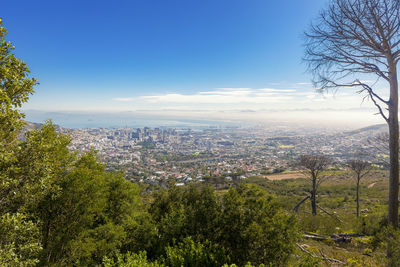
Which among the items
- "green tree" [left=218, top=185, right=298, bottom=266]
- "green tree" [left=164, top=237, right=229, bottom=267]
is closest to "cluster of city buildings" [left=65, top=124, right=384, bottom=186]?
"green tree" [left=218, top=185, right=298, bottom=266]

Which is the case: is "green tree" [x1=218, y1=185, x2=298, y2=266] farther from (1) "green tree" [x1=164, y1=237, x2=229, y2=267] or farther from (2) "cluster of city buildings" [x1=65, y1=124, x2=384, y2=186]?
(2) "cluster of city buildings" [x1=65, y1=124, x2=384, y2=186]

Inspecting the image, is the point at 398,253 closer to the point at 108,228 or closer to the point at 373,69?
the point at 373,69

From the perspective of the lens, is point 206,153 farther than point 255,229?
Yes

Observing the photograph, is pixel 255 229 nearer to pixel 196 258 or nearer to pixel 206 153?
pixel 196 258

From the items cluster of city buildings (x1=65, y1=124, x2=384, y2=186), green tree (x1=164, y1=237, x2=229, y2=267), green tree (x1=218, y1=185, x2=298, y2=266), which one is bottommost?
cluster of city buildings (x1=65, y1=124, x2=384, y2=186)

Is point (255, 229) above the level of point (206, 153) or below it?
above

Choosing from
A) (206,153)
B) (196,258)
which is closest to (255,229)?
(196,258)

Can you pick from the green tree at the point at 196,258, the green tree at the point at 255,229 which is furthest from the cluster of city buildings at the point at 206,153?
the green tree at the point at 196,258

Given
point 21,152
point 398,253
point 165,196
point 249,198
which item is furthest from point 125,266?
point 165,196

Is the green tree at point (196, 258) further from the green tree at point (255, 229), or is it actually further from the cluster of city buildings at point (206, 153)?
the cluster of city buildings at point (206, 153)

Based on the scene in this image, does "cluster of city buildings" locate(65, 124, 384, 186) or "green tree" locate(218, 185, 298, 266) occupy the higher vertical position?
"green tree" locate(218, 185, 298, 266)

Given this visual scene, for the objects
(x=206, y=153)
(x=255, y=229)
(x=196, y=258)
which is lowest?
(x=206, y=153)
